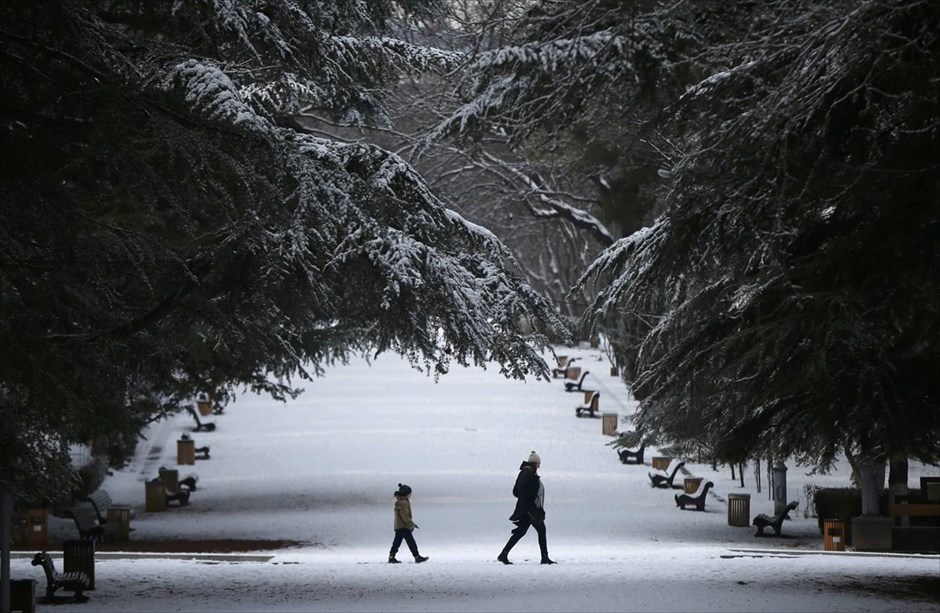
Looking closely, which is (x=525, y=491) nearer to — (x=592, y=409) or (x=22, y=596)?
(x=22, y=596)

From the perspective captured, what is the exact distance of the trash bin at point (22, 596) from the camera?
43.5ft

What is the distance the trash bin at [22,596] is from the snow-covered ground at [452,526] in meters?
1.10

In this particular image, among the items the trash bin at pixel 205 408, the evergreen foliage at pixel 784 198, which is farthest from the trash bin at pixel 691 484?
the trash bin at pixel 205 408

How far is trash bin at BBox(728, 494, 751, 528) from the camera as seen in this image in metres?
25.8

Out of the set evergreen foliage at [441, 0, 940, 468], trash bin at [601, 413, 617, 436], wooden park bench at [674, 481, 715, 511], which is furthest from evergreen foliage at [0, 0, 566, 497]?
trash bin at [601, 413, 617, 436]

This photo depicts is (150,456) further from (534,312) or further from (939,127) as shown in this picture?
(939,127)

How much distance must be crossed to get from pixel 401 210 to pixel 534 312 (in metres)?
1.90

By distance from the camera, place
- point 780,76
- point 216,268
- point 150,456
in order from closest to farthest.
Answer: point 780,76, point 216,268, point 150,456

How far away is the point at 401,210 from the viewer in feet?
48.5

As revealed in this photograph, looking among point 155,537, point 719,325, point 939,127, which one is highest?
point 939,127

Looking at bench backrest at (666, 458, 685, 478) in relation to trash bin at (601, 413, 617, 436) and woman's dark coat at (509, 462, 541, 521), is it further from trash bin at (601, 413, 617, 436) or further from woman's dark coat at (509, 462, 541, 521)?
woman's dark coat at (509, 462, 541, 521)

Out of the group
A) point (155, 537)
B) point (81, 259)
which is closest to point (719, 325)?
point (81, 259)

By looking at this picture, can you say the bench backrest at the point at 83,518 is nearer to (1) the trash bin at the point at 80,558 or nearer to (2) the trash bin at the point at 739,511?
(1) the trash bin at the point at 80,558

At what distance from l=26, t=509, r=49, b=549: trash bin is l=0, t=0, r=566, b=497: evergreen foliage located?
5.84 metres
